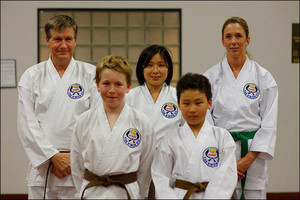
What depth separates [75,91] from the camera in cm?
256

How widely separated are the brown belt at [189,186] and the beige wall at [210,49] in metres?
2.63

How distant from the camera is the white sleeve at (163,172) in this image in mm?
2111

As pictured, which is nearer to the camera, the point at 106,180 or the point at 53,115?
the point at 106,180

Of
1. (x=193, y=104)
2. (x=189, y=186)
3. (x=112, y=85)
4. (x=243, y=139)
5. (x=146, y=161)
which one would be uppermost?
(x=112, y=85)

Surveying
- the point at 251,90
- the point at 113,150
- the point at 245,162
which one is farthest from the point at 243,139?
the point at 113,150

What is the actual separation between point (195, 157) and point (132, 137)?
0.39 m

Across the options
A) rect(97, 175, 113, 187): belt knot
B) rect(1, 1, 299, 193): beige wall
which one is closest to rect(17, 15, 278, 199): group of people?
rect(97, 175, 113, 187): belt knot

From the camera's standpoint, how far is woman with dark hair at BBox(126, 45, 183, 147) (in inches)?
101

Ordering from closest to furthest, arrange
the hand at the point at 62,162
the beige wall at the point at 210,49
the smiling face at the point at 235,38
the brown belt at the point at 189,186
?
the brown belt at the point at 189,186, the hand at the point at 62,162, the smiling face at the point at 235,38, the beige wall at the point at 210,49

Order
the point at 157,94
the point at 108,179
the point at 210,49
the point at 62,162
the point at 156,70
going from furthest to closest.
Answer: the point at 210,49, the point at 157,94, the point at 156,70, the point at 62,162, the point at 108,179

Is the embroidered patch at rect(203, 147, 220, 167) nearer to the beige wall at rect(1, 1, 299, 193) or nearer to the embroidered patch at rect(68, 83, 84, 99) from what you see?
the embroidered patch at rect(68, 83, 84, 99)

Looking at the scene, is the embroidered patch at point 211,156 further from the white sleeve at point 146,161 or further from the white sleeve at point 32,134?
the white sleeve at point 32,134

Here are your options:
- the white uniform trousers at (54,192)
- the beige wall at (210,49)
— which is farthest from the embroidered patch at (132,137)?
the beige wall at (210,49)

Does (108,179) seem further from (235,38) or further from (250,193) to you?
(235,38)
